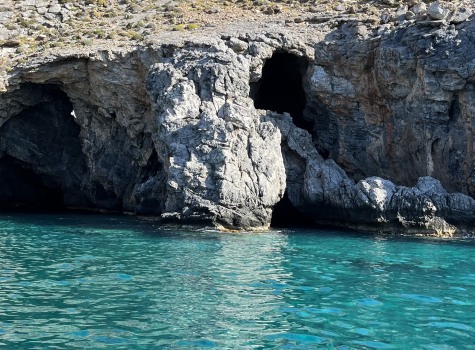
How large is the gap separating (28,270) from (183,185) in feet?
43.1

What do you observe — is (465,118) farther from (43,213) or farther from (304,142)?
(43,213)

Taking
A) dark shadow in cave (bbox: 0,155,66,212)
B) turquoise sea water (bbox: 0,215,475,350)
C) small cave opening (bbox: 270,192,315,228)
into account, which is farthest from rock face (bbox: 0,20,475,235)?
turquoise sea water (bbox: 0,215,475,350)

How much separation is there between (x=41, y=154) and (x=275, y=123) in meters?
18.0

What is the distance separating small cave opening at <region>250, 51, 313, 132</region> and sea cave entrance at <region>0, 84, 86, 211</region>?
44.1 feet

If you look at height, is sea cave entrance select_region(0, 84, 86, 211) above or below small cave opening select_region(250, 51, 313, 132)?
below

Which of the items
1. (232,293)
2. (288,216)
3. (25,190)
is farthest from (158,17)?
(232,293)

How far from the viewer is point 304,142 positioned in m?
34.8

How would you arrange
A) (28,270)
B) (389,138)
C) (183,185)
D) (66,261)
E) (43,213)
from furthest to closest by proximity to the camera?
(43,213)
(389,138)
(183,185)
(66,261)
(28,270)

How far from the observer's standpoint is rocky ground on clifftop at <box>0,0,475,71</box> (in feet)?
116

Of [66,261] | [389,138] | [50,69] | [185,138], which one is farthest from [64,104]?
[66,261]

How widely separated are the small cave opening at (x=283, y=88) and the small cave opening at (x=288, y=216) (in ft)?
19.1

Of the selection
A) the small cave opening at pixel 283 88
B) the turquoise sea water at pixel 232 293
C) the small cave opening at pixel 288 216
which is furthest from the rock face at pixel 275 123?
→ the turquoise sea water at pixel 232 293

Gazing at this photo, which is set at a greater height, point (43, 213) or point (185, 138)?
point (185, 138)

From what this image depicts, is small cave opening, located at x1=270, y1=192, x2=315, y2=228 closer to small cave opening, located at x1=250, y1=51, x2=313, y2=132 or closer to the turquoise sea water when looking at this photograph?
small cave opening, located at x1=250, y1=51, x2=313, y2=132
